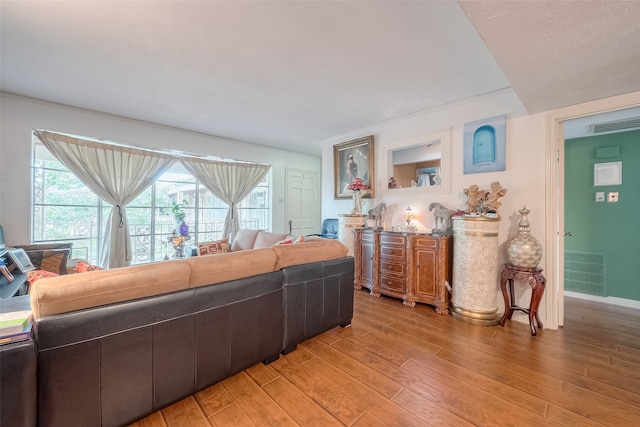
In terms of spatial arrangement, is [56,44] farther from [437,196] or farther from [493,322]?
[493,322]

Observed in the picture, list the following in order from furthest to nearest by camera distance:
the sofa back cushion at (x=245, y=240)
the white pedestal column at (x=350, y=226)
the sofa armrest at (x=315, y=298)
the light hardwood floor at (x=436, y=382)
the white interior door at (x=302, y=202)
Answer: the white interior door at (x=302, y=202) < the sofa back cushion at (x=245, y=240) < the white pedestal column at (x=350, y=226) < the sofa armrest at (x=315, y=298) < the light hardwood floor at (x=436, y=382)

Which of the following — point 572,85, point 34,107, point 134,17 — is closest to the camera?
point 134,17

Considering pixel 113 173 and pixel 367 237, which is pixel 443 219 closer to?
pixel 367 237

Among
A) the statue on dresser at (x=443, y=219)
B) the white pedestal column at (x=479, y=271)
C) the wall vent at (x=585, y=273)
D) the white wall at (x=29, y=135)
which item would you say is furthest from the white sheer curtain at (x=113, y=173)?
the wall vent at (x=585, y=273)

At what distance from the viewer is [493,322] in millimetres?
2688

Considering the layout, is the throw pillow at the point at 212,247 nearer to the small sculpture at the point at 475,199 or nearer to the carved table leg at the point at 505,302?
the small sculpture at the point at 475,199

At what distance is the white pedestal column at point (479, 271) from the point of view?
8.80 feet

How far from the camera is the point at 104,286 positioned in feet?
4.21

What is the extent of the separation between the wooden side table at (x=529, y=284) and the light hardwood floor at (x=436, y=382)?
154 mm

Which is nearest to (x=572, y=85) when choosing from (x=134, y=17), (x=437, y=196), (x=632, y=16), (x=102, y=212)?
(x=632, y=16)

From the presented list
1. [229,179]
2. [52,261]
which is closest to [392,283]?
[229,179]

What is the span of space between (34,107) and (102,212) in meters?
1.62

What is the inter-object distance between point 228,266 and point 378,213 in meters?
2.73

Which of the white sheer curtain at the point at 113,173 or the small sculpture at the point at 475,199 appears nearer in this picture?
the small sculpture at the point at 475,199
